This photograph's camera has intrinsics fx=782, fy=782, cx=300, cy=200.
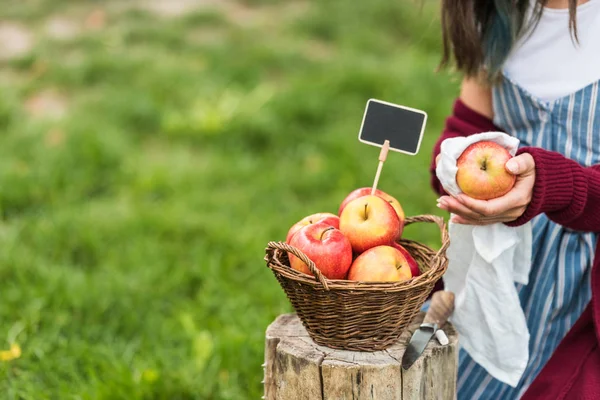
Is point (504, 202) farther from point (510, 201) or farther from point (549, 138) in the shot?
point (549, 138)

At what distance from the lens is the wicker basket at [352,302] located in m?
1.62

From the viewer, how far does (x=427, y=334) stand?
73.1 inches

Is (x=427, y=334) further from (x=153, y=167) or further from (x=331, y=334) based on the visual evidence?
(x=153, y=167)

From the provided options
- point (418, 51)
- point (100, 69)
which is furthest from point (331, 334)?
point (418, 51)

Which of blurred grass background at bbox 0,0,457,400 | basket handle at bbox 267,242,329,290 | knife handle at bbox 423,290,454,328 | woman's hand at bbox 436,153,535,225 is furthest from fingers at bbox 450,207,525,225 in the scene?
blurred grass background at bbox 0,0,457,400

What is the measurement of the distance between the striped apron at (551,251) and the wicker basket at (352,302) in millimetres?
358

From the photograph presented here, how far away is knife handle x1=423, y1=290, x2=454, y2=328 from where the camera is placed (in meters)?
1.98

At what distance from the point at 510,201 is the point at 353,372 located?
0.50m

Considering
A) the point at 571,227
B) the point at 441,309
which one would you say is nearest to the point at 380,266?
the point at 441,309

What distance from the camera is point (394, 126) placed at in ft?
6.34

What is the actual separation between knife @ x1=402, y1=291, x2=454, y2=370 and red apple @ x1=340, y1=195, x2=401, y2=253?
231 millimetres

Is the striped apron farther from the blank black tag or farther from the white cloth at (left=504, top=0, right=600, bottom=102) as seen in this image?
the blank black tag

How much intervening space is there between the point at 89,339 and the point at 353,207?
170 cm

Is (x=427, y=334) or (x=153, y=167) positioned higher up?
(x=427, y=334)
